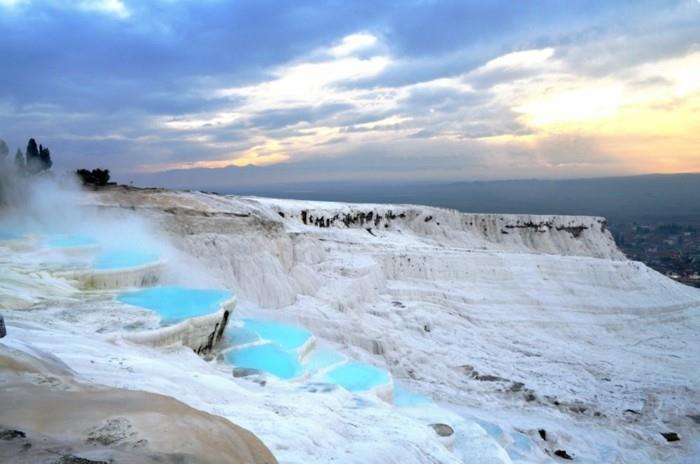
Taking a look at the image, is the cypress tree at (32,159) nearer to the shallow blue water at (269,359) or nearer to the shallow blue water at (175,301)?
the shallow blue water at (175,301)

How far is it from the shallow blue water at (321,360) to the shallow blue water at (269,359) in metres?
0.45

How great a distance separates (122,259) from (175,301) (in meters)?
2.95

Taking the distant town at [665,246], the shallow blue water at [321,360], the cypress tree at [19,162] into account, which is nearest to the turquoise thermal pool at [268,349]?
the shallow blue water at [321,360]

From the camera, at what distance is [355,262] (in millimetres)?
23734

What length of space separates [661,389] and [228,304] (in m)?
13.9

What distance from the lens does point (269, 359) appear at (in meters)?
10.6

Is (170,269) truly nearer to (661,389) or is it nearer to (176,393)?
(176,393)

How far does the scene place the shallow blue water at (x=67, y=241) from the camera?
13.9m

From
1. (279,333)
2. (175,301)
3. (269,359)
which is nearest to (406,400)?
(269,359)

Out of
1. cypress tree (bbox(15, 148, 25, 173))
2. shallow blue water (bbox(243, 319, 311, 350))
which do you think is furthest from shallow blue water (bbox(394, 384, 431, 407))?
cypress tree (bbox(15, 148, 25, 173))

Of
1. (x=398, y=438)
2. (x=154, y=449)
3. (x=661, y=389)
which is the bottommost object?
(x=661, y=389)

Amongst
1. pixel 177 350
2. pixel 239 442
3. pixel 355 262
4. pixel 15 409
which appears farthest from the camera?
pixel 355 262

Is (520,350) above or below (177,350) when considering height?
below

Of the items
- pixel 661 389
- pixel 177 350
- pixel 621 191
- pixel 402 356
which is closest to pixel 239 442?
pixel 177 350
